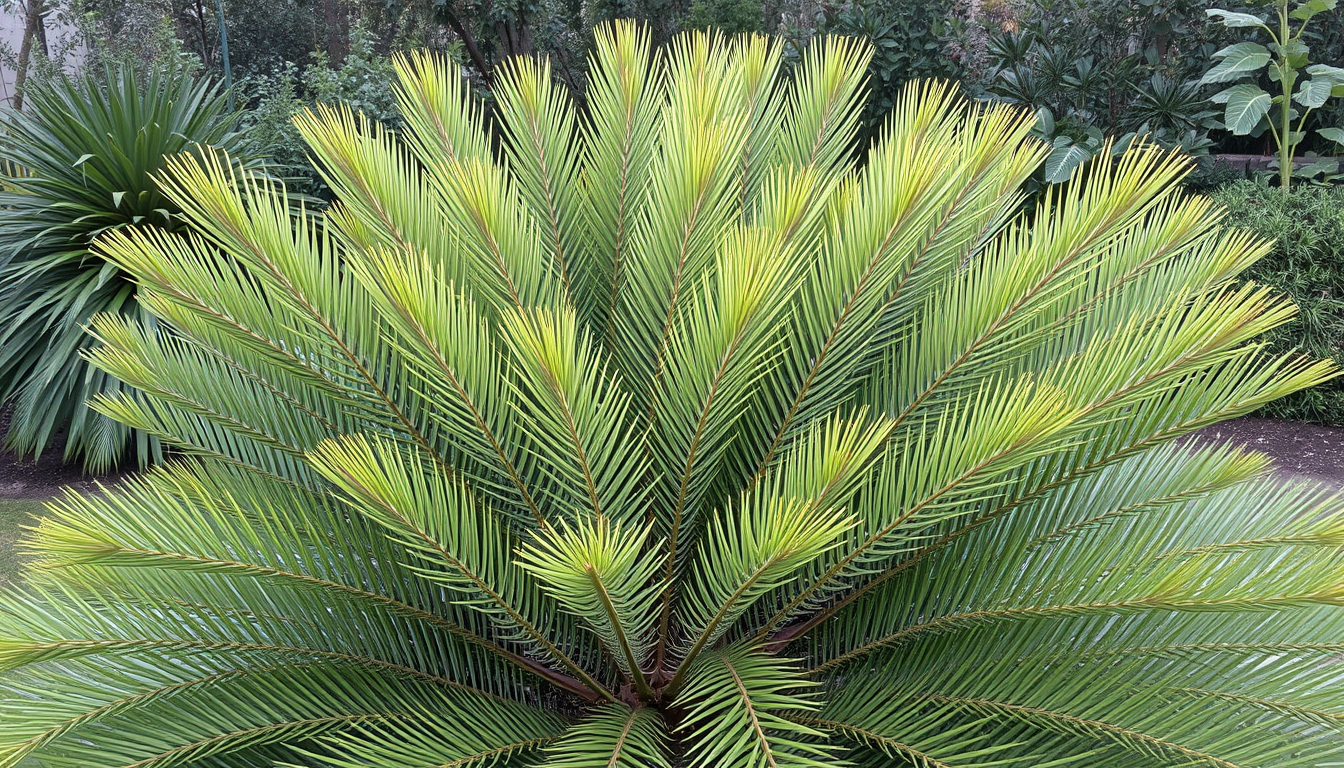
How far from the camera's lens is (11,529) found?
4.56 metres

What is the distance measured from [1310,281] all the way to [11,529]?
707 centimetres

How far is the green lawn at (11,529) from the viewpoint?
412 cm

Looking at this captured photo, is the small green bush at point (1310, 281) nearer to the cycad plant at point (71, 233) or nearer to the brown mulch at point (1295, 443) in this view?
the brown mulch at point (1295, 443)

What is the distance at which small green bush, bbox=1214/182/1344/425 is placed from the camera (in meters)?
5.56

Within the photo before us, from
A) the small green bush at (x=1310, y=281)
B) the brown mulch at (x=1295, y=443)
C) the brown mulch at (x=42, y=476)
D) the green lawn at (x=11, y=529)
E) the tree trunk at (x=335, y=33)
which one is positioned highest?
the tree trunk at (x=335, y=33)

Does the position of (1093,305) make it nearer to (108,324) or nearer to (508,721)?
(508,721)

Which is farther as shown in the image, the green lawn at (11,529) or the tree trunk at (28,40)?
the tree trunk at (28,40)

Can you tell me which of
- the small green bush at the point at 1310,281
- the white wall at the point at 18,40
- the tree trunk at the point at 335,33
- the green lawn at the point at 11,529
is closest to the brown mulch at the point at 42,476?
the green lawn at the point at 11,529

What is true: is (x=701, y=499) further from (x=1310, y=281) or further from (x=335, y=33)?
(x=335, y=33)

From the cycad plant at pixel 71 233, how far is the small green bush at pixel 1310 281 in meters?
6.25

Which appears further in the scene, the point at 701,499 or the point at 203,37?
the point at 203,37

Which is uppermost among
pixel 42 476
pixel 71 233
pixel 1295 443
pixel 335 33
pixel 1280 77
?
pixel 1280 77

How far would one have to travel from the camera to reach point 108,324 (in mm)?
1937

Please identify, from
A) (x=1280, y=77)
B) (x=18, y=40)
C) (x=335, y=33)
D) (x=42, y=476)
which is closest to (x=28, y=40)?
(x=18, y=40)
